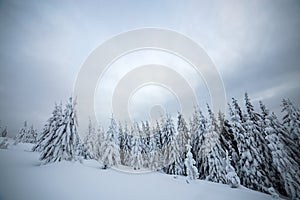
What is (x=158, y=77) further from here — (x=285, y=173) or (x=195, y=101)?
(x=285, y=173)

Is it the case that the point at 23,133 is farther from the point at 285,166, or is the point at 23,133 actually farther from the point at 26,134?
the point at 285,166

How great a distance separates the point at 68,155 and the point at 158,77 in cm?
4486

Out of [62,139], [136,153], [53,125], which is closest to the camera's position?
[62,139]

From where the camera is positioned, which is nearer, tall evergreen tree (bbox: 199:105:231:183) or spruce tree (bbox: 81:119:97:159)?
tall evergreen tree (bbox: 199:105:231:183)

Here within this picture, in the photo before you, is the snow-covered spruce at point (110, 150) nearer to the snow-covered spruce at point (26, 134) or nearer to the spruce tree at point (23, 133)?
the snow-covered spruce at point (26, 134)

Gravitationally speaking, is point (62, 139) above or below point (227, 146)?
below

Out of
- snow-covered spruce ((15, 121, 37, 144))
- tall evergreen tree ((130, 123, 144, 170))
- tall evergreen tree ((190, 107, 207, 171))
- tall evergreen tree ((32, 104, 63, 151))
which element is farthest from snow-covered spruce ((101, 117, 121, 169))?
snow-covered spruce ((15, 121, 37, 144))

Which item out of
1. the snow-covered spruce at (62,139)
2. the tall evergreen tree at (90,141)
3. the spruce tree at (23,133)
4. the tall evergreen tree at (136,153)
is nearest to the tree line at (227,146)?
A: the snow-covered spruce at (62,139)

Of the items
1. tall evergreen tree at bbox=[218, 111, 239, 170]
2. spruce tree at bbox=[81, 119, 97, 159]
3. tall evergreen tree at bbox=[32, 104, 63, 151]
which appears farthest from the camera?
spruce tree at bbox=[81, 119, 97, 159]

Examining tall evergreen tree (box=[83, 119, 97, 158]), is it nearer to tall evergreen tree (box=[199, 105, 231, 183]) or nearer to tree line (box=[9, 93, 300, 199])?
tree line (box=[9, 93, 300, 199])

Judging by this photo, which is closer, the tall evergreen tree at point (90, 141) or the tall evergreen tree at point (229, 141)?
the tall evergreen tree at point (229, 141)

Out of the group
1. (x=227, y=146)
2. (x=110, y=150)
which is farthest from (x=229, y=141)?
(x=110, y=150)

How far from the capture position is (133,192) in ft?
36.9

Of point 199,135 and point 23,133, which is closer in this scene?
point 199,135
